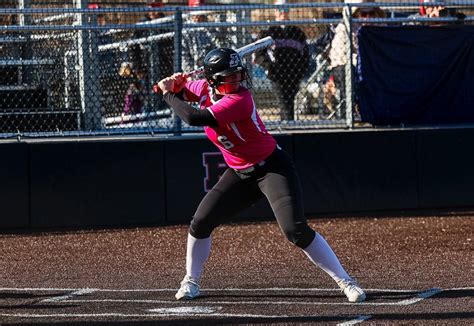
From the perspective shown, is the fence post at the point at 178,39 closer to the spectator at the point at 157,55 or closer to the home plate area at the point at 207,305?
the spectator at the point at 157,55

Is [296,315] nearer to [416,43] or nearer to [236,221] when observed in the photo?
[236,221]

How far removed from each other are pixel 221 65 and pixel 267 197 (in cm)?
103

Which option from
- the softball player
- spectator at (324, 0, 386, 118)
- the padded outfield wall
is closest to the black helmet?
the softball player

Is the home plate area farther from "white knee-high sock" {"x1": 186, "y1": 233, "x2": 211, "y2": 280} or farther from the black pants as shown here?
the black pants

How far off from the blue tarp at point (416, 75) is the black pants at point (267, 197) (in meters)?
5.20

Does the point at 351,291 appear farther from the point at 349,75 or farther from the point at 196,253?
the point at 349,75

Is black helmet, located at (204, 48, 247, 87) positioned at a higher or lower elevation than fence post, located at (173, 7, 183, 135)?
lower

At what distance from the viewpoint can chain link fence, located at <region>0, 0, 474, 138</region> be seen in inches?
447

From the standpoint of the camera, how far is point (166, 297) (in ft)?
24.4

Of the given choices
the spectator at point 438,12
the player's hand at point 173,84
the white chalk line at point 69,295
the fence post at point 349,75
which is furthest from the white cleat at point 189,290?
the spectator at point 438,12

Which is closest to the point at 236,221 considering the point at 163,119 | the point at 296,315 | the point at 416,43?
the point at 163,119

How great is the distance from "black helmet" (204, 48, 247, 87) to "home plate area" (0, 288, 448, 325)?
5.45ft

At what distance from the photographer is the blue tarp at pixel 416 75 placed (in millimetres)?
12188

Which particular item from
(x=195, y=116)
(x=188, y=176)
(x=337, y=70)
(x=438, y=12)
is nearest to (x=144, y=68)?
(x=188, y=176)
